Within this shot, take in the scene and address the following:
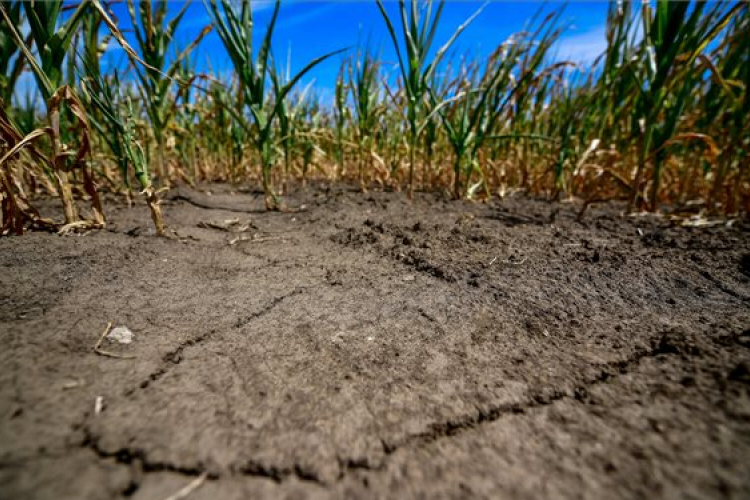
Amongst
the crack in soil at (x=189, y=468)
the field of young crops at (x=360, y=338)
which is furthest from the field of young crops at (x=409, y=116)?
the crack in soil at (x=189, y=468)

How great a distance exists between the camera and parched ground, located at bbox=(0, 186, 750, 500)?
0.39 m

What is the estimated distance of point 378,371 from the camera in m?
0.59

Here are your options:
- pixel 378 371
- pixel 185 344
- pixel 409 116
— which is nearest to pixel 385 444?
pixel 378 371

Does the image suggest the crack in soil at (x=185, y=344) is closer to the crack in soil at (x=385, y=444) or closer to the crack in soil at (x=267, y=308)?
the crack in soil at (x=267, y=308)

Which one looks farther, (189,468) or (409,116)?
(409,116)

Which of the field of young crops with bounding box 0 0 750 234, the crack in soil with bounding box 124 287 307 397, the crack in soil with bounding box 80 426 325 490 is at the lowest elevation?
the crack in soil with bounding box 80 426 325 490

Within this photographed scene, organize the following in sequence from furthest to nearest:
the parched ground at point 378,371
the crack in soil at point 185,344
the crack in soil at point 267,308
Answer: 1. the crack in soil at point 267,308
2. the crack in soil at point 185,344
3. the parched ground at point 378,371

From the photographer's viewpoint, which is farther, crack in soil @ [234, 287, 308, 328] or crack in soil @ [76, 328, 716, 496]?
crack in soil @ [234, 287, 308, 328]

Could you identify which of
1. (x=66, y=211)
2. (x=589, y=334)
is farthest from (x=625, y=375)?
(x=66, y=211)

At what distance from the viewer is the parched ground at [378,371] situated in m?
0.39

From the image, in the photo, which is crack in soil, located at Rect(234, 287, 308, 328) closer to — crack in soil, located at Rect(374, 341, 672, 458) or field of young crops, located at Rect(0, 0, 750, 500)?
field of young crops, located at Rect(0, 0, 750, 500)

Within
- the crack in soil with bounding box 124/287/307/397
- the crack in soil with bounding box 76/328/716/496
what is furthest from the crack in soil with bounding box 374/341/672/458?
the crack in soil with bounding box 124/287/307/397

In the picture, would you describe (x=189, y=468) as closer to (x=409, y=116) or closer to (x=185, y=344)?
(x=185, y=344)

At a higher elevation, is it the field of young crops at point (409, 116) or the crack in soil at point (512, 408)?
the field of young crops at point (409, 116)
